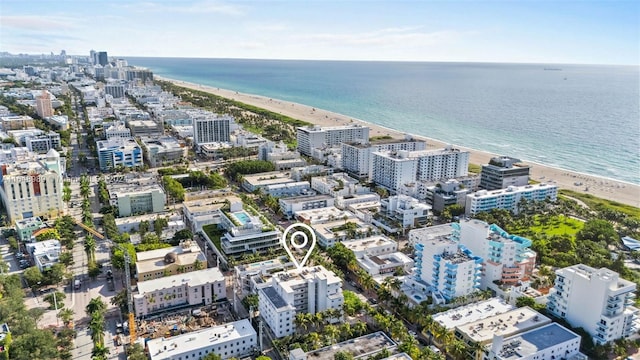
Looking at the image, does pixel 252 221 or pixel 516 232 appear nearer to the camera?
pixel 252 221

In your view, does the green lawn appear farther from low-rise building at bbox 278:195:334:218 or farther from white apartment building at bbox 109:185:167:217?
white apartment building at bbox 109:185:167:217

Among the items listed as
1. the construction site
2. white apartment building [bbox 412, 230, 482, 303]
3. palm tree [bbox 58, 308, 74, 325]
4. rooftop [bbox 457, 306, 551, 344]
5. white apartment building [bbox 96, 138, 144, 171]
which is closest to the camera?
rooftop [bbox 457, 306, 551, 344]

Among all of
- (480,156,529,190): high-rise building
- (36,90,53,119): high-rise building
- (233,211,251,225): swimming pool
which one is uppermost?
(36,90,53,119): high-rise building

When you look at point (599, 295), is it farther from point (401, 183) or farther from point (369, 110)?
point (369, 110)

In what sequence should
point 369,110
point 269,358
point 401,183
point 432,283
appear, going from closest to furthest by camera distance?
point 269,358, point 432,283, point 401,183, point 369,110

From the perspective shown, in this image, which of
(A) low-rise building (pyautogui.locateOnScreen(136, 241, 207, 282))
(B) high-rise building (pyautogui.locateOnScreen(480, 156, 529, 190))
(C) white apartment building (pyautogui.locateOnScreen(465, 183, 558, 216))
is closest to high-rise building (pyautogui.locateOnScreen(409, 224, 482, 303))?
(A) low-rise building (pyautogui.locateOnScreen(136, 241, 207, 282))

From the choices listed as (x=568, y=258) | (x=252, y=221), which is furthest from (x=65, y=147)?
(x=568, y=258)

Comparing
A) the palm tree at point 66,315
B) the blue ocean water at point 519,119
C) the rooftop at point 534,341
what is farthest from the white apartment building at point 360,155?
the palm tree at point 66,315
